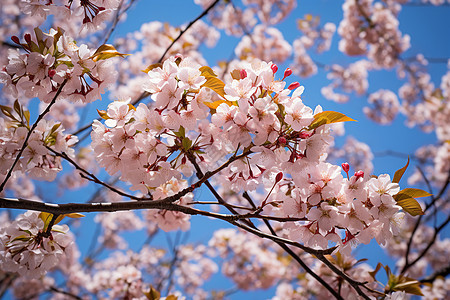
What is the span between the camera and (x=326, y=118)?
92 cm

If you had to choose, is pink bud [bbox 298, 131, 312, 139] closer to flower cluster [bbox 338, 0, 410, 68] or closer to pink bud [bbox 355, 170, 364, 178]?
pink bud [bbox 355, 170, 364, 178]

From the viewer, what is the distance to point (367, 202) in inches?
36.8

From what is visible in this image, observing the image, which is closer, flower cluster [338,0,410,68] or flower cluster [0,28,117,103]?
flower cluster [0,28,117,103]

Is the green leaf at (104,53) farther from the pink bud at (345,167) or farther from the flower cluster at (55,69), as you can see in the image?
the pink bud at (345,167)

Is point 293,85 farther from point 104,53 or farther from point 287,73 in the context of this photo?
point 104,53

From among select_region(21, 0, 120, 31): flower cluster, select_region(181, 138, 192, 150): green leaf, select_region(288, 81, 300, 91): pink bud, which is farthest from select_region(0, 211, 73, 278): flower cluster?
select_region(288, 81, 300, 91): pink bud

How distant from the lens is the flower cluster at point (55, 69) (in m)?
1.01

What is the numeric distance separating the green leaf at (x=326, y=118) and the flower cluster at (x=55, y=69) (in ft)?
2.39

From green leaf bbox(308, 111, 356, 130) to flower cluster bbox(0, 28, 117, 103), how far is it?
73 cm

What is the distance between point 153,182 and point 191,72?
378 mm

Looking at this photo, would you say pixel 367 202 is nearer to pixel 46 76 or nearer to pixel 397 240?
pixel 46 76

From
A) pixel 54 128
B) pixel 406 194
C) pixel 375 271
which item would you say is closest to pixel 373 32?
pixel 375 271

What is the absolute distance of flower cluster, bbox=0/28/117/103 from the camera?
1.01 meters

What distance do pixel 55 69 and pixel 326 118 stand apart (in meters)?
0.91
